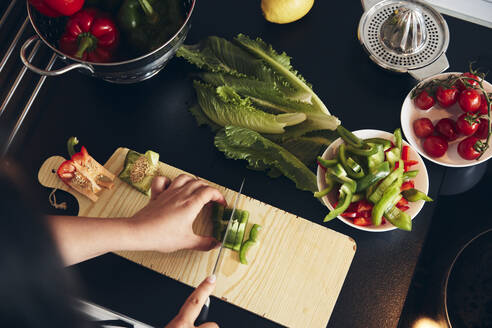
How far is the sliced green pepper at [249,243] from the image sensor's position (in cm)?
97

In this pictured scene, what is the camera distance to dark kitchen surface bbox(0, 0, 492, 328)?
3.18ft

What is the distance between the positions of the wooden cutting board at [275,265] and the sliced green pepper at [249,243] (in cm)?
2

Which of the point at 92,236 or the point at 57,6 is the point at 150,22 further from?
the point at 92,236

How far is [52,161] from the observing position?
3.47 feet

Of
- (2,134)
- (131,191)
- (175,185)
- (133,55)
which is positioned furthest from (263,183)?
(2,134)

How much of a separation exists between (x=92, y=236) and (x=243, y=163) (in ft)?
1.31

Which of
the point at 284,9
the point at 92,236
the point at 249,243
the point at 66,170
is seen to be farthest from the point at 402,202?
the point at 66,170

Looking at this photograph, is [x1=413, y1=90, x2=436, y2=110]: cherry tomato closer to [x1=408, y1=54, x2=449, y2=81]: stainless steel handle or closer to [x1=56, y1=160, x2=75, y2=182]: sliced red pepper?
[x1=408, y1=54, x2=449, y2=81]: stainless steel handle

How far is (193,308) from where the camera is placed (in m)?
0.85

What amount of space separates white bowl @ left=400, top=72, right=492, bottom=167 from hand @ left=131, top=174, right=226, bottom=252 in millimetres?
485

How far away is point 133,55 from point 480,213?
93 centimetres

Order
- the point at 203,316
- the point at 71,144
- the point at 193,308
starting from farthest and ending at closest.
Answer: the point at 71,144 < the point at 203,316 < the point at 193,308

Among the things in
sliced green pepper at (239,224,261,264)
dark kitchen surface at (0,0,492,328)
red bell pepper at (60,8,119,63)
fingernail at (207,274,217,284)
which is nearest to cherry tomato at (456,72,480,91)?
dark kitchen surface at (0,0,492,328)

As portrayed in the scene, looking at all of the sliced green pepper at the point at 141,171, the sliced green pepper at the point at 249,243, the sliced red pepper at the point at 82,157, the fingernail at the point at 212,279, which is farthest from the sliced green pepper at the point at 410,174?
the sliced red pepper at the point at 82,157
